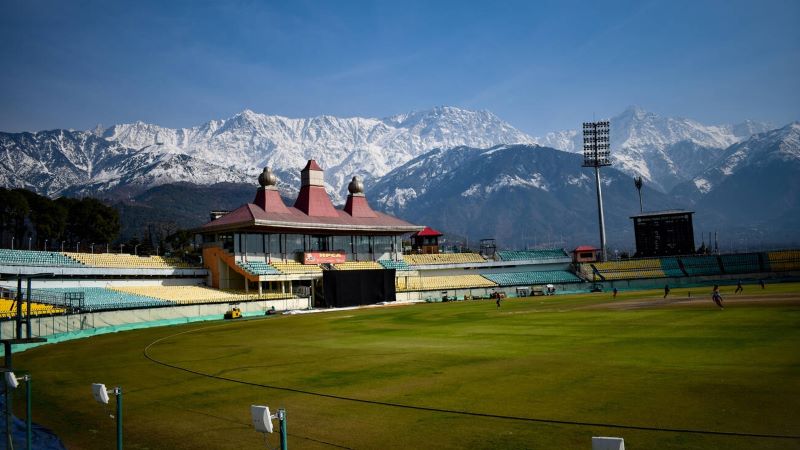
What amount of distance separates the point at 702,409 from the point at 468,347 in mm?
14217

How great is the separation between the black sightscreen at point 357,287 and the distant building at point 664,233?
4595cm

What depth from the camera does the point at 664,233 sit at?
9894cm

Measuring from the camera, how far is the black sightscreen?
2867 inches

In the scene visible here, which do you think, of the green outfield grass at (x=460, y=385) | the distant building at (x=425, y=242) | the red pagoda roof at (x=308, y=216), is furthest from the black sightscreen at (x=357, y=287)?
A: the green outfield grass at (x=460, y=385)

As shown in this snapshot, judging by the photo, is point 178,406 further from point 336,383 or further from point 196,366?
point 196,366

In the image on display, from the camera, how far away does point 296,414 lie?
15.0 meters

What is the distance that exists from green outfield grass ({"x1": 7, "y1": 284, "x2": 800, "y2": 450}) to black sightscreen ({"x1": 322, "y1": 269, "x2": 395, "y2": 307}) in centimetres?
3797

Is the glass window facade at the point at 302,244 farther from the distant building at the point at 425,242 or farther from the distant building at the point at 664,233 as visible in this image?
the distant building at the point at 664,233

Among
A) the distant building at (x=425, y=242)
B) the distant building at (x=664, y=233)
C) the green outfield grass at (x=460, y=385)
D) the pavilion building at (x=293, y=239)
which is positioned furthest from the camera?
the distant building at (x=425, y=242)

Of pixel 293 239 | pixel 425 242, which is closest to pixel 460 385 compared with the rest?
pixel 293 239

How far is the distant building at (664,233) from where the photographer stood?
9744 centimetres

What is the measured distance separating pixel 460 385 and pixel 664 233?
91993 millimetres

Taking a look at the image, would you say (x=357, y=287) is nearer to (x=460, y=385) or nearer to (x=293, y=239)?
(x=293, y=239)

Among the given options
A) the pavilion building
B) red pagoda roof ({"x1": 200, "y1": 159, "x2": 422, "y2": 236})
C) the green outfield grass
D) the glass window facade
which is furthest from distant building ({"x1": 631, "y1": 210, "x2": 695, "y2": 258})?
the green outfield grass
